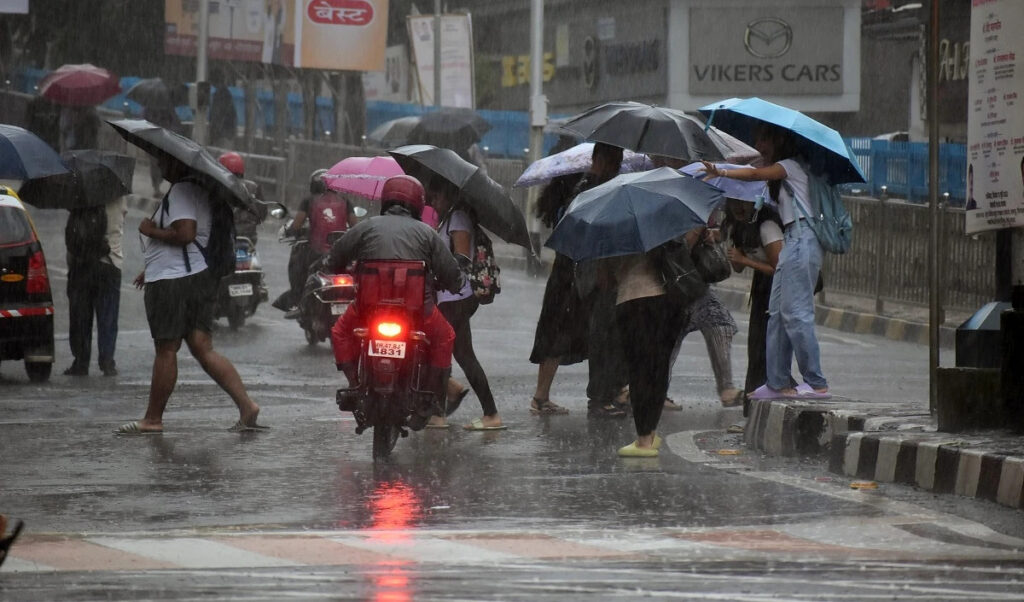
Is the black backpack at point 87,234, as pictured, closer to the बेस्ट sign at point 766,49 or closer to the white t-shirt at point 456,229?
the white t-shirt at point 456,229

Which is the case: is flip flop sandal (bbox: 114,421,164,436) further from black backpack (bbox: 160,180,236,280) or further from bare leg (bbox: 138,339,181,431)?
black backpack (bbox: 160,180,236,280)

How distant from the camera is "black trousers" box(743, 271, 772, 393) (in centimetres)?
1199

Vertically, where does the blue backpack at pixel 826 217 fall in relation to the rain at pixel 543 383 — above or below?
above

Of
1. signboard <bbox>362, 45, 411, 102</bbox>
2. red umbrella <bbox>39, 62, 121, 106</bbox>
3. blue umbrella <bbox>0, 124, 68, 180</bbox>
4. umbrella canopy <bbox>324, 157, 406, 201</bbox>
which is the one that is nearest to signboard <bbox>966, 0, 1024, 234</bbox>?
umbrella canopy <bbox>324, 157, 406, 201</bbox>

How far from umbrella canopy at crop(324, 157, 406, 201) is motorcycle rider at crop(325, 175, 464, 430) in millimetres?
3604

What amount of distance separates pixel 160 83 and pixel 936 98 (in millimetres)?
27922

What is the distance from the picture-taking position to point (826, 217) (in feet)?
36.4

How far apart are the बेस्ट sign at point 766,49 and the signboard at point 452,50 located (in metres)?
4.43

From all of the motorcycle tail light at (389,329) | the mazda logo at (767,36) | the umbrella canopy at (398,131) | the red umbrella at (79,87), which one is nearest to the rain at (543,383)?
the motorcycle tail light at (389,329)

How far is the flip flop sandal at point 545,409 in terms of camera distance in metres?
12.8

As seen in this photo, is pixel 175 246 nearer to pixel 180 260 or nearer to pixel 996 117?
pixel 180 260

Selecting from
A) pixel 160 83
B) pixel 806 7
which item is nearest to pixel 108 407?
pixel 160 83

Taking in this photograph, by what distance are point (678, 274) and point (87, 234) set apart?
6525mm

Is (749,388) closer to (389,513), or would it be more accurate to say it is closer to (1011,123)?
(1011,123)
